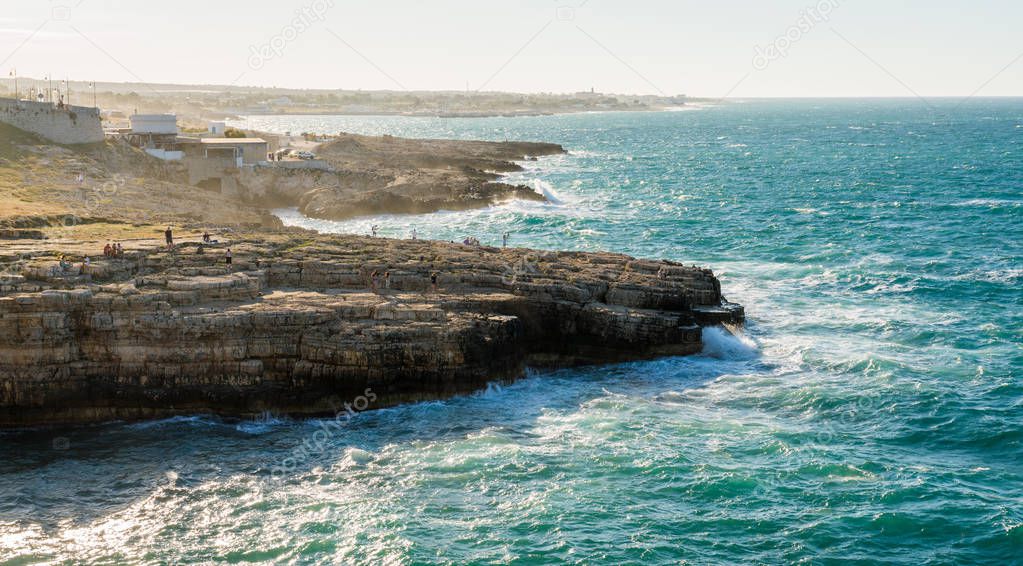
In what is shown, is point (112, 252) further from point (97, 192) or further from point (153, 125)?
point (153, 125)

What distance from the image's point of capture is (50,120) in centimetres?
6844

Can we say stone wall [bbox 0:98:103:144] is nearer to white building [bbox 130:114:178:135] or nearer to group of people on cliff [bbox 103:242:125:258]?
white building [bbox 130:114:178:135]

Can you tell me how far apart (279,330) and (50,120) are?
43019 millimetres

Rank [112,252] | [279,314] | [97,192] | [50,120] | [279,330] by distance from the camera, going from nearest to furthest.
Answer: [279,330] < [279,314] < [112,252] < [97,192] < [50,120]

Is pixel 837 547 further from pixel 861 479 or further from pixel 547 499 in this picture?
pixel 547 499

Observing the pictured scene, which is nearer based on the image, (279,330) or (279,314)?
(279,330)

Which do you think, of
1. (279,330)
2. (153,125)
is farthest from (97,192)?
(279,330)

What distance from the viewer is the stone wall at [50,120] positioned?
67.9m

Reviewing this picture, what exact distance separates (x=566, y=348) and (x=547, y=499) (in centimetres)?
1296

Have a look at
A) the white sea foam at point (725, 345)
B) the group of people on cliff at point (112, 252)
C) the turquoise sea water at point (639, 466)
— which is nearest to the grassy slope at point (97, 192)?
the group of people on cliff at point (112, 252)

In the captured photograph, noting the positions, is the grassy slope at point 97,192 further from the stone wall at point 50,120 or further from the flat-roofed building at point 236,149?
the flat-roofed building at point 236,149

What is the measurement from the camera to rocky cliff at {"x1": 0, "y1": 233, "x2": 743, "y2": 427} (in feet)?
110

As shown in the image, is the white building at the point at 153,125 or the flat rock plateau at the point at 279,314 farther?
the white building at the point at 153,125

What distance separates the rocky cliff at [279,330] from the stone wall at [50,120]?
32.7 metres
